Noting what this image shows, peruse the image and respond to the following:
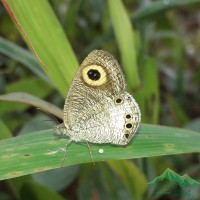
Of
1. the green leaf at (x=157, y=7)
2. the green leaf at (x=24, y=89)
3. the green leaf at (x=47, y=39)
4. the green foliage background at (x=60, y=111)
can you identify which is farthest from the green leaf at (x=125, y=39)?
the green leaf at (x=24, y=89)

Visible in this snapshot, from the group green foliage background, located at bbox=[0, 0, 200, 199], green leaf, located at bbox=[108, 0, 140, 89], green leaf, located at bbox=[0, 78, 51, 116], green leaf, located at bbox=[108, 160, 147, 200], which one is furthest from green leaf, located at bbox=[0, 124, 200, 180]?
green leaf, located at bbox=[0, 78, 51, 116]

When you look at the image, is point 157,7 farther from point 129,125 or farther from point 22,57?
point 129,125

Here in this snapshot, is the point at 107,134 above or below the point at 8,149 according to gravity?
above

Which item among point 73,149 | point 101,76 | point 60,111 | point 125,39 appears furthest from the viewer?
point 125,39

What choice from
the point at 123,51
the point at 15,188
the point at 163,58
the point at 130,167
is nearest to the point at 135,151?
the point at 130,167

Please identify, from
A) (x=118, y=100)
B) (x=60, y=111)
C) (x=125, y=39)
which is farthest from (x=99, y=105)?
(x=125, y=39)

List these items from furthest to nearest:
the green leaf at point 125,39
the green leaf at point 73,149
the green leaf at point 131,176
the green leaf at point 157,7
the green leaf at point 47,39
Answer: the green leaf at point 157,7, the green leaf at point 125,39, the green leaf at point 131,176, the green leaf at point 47,39, the green leaf at point 73,149

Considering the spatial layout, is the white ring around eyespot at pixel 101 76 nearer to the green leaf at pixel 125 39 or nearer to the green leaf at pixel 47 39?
the green leaf at pixel 47 39

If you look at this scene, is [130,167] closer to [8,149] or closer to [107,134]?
[107,134]
